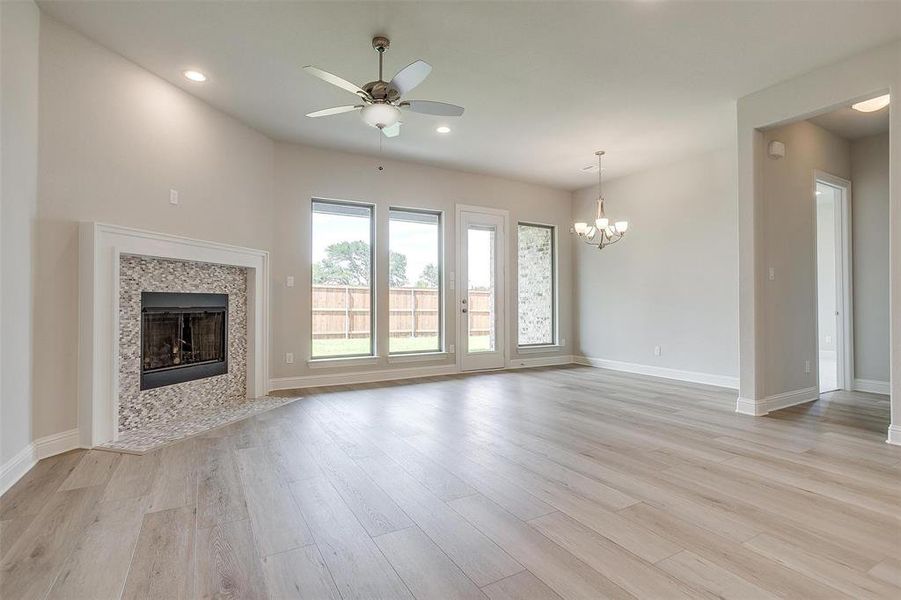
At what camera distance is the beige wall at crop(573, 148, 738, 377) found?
5219 millimetres

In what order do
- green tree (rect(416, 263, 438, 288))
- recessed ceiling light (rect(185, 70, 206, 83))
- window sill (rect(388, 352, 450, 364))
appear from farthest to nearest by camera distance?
green tree (rect(416, 263, 438, 288)) → window sill (rect(388, 352, 450, 364)) → recessed ceiling light (rect(185, 70, 206, 83))

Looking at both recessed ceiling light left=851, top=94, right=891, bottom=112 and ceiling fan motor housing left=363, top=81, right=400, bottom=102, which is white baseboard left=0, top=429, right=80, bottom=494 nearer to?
ceiling fan motor housing left=363, top=81, right=400, bottom=102

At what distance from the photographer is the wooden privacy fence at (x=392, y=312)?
5.34 m

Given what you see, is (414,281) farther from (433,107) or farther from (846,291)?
(846,291)

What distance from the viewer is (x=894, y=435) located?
9.93 feet

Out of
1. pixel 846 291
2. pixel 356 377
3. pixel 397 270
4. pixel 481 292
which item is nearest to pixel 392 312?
pixel 397 270

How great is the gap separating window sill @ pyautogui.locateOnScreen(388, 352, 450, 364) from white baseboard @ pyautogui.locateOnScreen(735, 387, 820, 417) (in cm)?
345

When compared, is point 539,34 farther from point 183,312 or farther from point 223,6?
point 183,312

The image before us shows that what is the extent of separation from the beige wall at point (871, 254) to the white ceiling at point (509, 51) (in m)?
1.79

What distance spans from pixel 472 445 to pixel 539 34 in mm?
2884

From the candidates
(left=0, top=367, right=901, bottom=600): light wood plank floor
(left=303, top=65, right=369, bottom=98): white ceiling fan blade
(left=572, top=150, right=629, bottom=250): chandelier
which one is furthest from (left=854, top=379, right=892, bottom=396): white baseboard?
(left=303, top=65, right=369, bottom=98): white ceiling fan blade

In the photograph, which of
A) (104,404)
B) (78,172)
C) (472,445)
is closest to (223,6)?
(78,172)

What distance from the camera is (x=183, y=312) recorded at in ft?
13.0

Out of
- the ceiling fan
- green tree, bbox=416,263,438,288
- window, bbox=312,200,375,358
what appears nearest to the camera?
the ceiling fan
